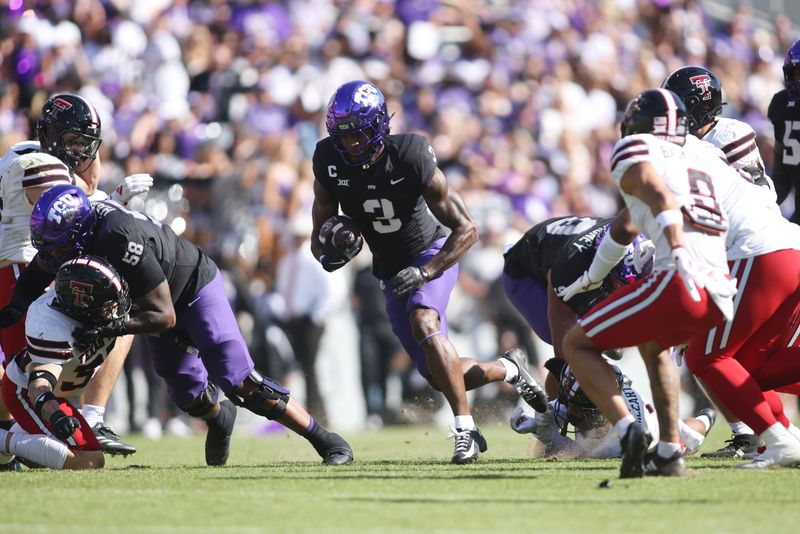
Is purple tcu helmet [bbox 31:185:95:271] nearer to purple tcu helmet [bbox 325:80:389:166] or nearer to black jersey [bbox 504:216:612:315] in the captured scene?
purple tcu helmet [bbox 325:80:389:166]

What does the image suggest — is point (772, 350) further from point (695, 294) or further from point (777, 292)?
point (695, 294)

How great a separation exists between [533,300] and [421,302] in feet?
3.99

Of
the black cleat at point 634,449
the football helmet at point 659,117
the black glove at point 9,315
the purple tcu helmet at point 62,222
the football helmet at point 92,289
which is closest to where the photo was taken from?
Result: the black cleat at point 634,449

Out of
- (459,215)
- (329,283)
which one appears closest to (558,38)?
(329,283)

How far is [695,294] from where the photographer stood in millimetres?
5961

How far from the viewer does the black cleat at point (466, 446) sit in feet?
25.4

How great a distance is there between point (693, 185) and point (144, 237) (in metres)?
3.24

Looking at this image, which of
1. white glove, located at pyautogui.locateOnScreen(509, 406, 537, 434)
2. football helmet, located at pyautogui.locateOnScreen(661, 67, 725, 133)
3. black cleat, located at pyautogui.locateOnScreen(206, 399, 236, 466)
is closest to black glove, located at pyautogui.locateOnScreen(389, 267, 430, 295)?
white glove, located at pyautogui.locateOnScreen(509, 406, 537, 434)

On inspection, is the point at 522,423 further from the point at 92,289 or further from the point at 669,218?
the point at 92,289

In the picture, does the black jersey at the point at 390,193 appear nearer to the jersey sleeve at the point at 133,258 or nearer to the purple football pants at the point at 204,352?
the purple football pants at the point at 204,352

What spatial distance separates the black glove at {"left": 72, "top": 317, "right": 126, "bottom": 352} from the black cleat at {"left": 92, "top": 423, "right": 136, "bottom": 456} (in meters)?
0.70

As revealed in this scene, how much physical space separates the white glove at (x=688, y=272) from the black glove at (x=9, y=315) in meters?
4.03

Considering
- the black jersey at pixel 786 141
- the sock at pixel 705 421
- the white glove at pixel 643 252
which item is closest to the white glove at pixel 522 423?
the sock at pixel 705 421

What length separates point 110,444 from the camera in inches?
312
